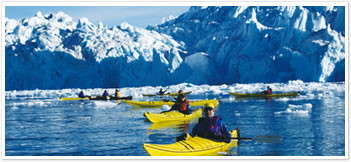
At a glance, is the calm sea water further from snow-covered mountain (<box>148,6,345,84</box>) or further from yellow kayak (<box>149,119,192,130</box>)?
snow-covered mountain (<box>148,6,345,84</box>)

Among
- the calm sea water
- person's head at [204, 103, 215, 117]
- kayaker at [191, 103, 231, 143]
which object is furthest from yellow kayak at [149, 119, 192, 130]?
person's head at [204, 103, 215, 117]

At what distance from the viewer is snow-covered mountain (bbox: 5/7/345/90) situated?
40.8m

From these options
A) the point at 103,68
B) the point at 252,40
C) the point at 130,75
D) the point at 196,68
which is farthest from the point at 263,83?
the point at 103,68

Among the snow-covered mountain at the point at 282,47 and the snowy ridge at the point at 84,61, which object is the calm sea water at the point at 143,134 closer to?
the snow-covered mountain at the point at 282,47

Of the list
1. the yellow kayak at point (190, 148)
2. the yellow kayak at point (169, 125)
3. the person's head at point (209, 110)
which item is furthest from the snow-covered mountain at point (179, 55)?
the person's head at point (209, 110)

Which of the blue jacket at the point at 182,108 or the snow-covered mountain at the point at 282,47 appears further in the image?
the snow-covered mountain at the point at 282,47

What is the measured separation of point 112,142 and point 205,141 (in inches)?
111

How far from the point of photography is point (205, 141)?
285 inches

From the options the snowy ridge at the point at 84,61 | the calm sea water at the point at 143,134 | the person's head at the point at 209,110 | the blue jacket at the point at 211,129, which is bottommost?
the calm sea water at the point at 143,134

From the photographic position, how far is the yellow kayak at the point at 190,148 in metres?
6.57

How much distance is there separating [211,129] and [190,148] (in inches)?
27.3

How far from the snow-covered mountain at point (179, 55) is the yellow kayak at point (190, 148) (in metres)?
33.3

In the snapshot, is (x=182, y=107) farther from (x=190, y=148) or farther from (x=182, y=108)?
(x=190, y=148)
